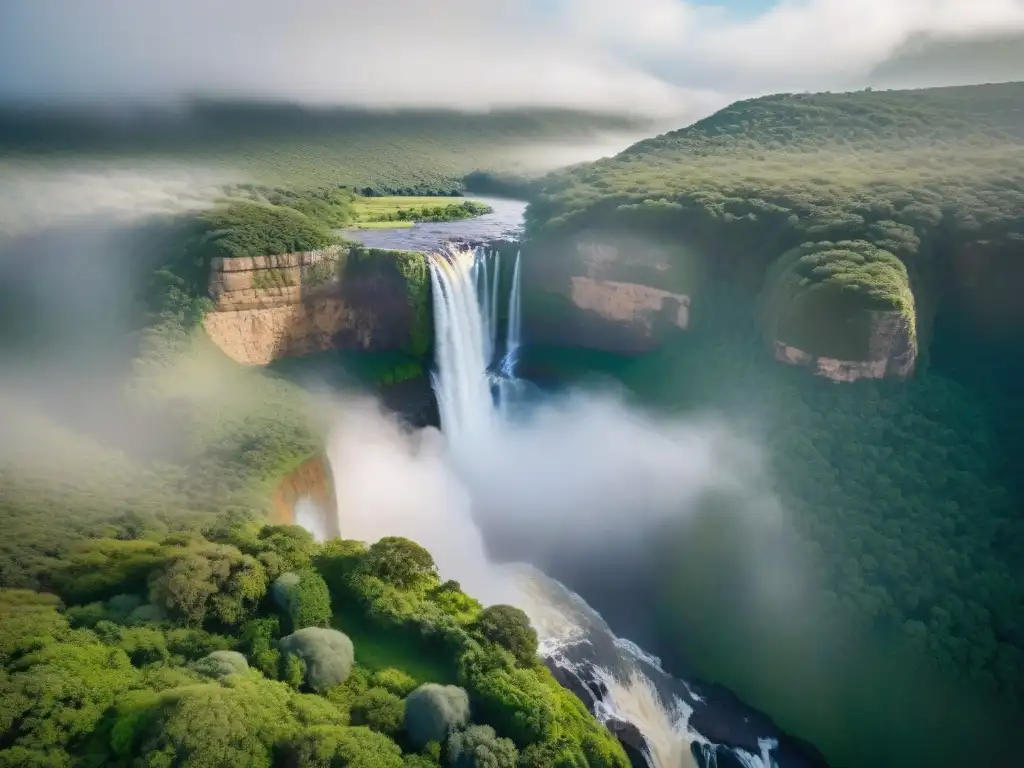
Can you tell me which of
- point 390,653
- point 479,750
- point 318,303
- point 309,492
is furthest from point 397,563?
point 318,303

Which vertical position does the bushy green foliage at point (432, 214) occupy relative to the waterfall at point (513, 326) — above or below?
above

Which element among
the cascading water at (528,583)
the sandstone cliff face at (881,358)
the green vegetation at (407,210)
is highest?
the green vegetation at (407,210)

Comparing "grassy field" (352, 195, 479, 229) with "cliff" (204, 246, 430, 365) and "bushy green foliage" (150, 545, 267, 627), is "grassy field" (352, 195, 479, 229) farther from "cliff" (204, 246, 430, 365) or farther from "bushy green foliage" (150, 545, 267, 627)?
"bushy green foliage" (150, 545, 267, 627)

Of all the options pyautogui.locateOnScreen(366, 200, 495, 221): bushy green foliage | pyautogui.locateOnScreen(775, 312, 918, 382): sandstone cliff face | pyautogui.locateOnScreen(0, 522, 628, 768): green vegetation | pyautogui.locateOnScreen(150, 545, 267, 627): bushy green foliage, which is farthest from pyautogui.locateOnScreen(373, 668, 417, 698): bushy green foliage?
pyautogui.locateOnScreen(366, 200, 495, 221): bushy green foliage

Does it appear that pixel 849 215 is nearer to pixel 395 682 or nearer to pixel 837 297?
pixel 837 297

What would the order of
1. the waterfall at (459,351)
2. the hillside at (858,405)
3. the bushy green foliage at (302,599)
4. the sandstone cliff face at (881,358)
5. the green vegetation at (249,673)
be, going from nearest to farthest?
the green vegetation at (249,673) → the bushy green foliage at (302,599) → the hillside at (858,405) → the sandstone cliff face at (881,358) → the waterfall at (459,351)

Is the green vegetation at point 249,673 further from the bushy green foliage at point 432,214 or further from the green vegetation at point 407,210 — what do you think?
the bushy green foliage at point 432,214

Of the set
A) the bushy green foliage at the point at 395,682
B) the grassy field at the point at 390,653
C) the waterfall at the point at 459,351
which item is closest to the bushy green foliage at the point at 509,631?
the grassy field at the point at 390,653

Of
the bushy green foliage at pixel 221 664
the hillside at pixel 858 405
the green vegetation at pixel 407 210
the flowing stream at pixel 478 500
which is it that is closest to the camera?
the bushy green foliage at pixel 221 664

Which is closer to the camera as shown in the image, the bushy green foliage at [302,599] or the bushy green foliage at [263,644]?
the bushy green foliage at [263,644]
